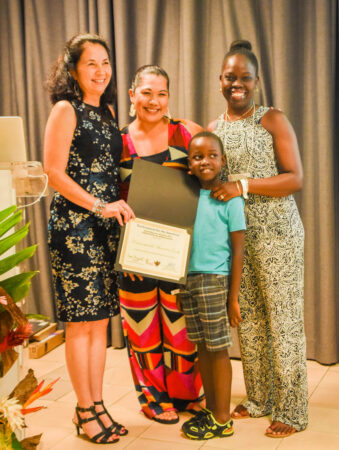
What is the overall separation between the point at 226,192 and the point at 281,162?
0.97 ft

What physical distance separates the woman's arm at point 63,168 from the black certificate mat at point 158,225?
0.24ft

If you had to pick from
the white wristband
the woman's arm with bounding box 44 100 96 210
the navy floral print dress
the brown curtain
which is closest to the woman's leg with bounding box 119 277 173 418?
the navy floral print dress

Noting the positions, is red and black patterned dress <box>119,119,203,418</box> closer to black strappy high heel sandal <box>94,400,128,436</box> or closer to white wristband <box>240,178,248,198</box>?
black strappy high heel sandal <box>94,400,128,436</box>

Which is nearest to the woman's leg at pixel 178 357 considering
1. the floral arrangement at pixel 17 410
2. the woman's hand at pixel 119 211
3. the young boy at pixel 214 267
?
the young boy at pixel 214 267

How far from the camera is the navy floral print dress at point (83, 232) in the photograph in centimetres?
230

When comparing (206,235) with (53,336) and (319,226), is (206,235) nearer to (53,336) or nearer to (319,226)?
(319,226)

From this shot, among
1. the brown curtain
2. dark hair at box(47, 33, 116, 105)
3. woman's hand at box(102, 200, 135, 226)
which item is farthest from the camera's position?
the brown curtain

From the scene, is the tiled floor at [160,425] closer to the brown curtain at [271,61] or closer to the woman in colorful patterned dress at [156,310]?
the woman in colorful patterned dress at [156,310]

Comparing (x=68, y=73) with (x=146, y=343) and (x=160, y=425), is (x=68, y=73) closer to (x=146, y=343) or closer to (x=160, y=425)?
(x=146, y=343)

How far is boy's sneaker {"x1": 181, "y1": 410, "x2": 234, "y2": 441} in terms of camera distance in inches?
92.9

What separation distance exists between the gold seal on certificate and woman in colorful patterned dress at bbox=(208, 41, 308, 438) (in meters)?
0.33

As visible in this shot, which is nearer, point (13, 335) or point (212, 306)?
point (13, 335)

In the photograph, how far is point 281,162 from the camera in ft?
7.66

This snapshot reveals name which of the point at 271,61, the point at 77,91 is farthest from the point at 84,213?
the point at 271,61
